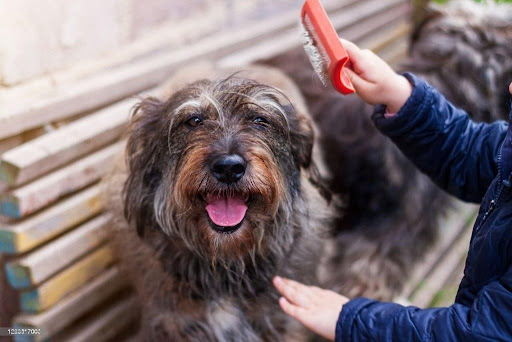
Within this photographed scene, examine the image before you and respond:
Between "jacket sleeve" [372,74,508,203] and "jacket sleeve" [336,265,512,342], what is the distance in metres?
0.56

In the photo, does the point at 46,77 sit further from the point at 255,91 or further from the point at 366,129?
the point at 366,129

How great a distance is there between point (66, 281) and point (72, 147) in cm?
52

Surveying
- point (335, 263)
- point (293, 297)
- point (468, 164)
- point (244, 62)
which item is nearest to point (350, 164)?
point (335, 263)

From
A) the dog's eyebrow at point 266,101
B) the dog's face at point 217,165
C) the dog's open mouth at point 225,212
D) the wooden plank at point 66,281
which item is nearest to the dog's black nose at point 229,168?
the dog's face at point 217,165

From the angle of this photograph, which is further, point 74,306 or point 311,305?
point 74,306

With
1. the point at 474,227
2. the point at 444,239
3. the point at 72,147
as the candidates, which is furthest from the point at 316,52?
the point at 444,239

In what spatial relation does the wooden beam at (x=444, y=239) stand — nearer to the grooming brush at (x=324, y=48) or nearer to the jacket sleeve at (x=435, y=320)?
the jacket sleeve at (x=435, y=320)

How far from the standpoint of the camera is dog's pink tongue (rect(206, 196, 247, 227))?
1.82 meters

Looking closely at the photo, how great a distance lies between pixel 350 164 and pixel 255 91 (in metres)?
1.36

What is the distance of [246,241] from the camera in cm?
187

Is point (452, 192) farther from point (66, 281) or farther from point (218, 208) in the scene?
point (66, 281)

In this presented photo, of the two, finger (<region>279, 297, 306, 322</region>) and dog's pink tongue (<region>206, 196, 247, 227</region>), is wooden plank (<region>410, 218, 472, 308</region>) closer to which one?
finger (<region>279, 297, 306, 322</region>)

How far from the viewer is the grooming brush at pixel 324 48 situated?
1724 millimetres

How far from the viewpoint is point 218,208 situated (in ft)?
5.98
